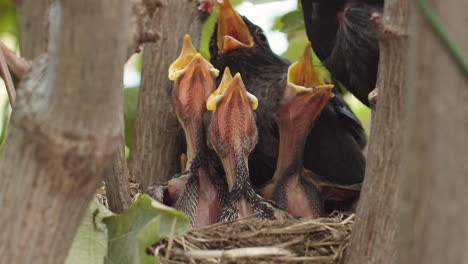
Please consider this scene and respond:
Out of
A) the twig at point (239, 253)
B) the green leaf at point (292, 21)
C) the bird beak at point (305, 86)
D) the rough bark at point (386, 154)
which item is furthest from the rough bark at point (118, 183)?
the green leaf at point (292, 21)

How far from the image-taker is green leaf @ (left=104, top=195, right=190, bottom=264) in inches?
40.2

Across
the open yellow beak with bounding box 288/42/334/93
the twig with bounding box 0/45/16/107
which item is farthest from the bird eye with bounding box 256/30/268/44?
the twig with bounding box 0/45/16/107

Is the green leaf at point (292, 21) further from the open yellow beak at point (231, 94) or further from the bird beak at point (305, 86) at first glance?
the open yellow beak at point (231, 94)

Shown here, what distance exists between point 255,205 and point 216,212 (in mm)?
92

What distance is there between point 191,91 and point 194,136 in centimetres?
9

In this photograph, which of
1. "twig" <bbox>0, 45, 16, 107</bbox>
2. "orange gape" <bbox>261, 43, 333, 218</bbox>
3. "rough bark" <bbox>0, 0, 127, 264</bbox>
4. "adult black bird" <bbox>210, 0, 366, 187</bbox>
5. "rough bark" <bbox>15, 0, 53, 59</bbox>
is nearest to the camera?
"rough bark" <bbox>0, 0, 127, 264</bbox>

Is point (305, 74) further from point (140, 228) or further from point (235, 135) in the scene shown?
point (140, 228)

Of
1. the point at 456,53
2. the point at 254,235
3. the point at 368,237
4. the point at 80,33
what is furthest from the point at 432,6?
the point at 254,235

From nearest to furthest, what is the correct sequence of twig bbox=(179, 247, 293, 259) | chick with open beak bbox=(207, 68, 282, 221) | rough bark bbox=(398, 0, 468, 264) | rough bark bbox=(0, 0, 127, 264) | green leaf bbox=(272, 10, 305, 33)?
rough bark bbox=(398, 0, 468, 264)
rough bark bbox=(0, 0, 127, 264)
twig bbox=(179, 247, 293, 259)
chick with open beak bbox=(207, 68, 282, 221)
green leaf bbox=(272, 10, 305, 33)

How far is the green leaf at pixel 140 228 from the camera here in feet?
3.35

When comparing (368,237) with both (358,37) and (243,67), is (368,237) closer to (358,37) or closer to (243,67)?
(358,37)

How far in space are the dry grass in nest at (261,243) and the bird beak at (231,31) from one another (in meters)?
0.56

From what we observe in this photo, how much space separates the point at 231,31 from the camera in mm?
1692

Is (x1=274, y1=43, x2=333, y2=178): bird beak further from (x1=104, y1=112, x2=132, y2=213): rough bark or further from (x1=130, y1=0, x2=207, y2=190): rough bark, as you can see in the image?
(x1=104, y1=112, x2=132, y2=213): rough bark
